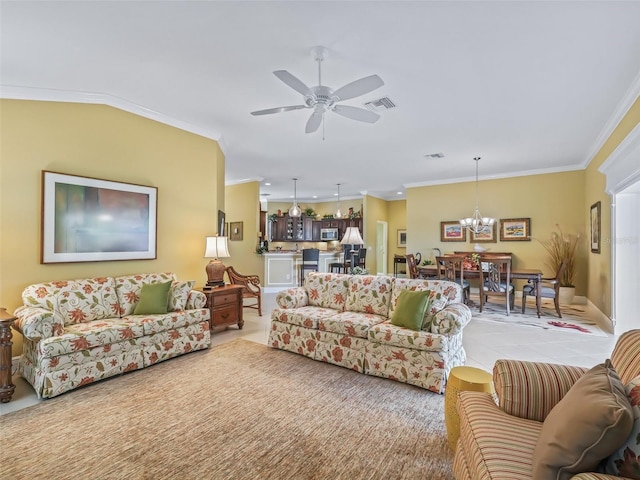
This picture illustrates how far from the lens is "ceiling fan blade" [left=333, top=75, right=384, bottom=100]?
7.65 ft

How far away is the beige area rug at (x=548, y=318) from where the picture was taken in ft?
15.4

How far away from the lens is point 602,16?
7.34ft

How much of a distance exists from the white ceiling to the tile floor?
2863 mm

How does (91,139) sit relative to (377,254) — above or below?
above

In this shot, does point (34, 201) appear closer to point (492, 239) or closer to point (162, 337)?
point (162, 337)

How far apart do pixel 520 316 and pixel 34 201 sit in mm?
6867

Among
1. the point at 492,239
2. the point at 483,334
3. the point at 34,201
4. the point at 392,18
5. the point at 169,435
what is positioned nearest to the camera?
the point at 169,435

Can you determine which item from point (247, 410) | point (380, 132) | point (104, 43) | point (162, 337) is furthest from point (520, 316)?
point (104, 43)

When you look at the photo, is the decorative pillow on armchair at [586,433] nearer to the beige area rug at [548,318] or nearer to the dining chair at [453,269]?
the beige area rug at [548,318]

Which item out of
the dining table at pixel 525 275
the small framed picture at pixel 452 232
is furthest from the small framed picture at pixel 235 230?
the small framed picture at pixel 452 232

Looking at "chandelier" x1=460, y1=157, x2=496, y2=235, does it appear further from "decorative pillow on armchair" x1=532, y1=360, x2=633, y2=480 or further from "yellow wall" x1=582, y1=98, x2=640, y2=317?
"decorative pillow on armchair" x1=532, y1=360, x2=633, y2=480

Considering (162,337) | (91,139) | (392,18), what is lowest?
(162,337)

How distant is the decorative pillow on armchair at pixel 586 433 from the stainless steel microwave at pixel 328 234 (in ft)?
32.1

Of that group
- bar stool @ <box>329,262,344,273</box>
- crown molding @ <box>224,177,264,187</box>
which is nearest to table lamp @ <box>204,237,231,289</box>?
crown molding @ <box>224,177,264,187</box>
